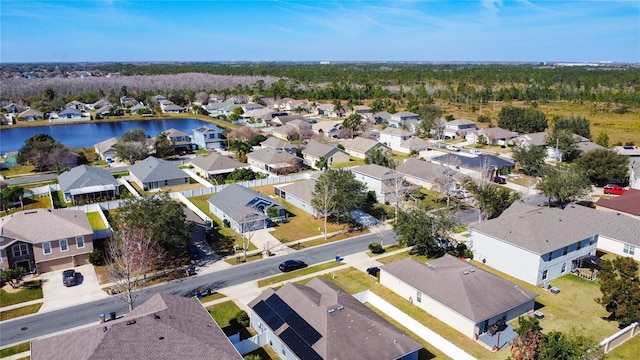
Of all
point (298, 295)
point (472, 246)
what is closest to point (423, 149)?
point (472, 246)

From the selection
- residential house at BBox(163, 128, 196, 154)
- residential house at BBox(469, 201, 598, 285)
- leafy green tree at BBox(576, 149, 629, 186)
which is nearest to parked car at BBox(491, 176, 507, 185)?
leafy green tree at BBox(576, 149, 629, 186)

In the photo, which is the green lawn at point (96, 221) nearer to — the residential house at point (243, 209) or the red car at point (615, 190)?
the residential house at point (243, 209)

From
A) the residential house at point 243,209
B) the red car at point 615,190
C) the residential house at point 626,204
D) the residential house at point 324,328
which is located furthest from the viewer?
the red car at point 615,190

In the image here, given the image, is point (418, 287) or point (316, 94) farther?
point (316, 94)

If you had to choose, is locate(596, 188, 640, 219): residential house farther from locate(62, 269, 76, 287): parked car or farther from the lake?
the lake

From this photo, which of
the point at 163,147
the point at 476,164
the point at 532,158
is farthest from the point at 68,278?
the point at 532,158

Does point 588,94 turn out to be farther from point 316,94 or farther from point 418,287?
point 418,287

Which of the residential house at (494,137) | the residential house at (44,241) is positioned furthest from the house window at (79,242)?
the residential house at (494,137)
